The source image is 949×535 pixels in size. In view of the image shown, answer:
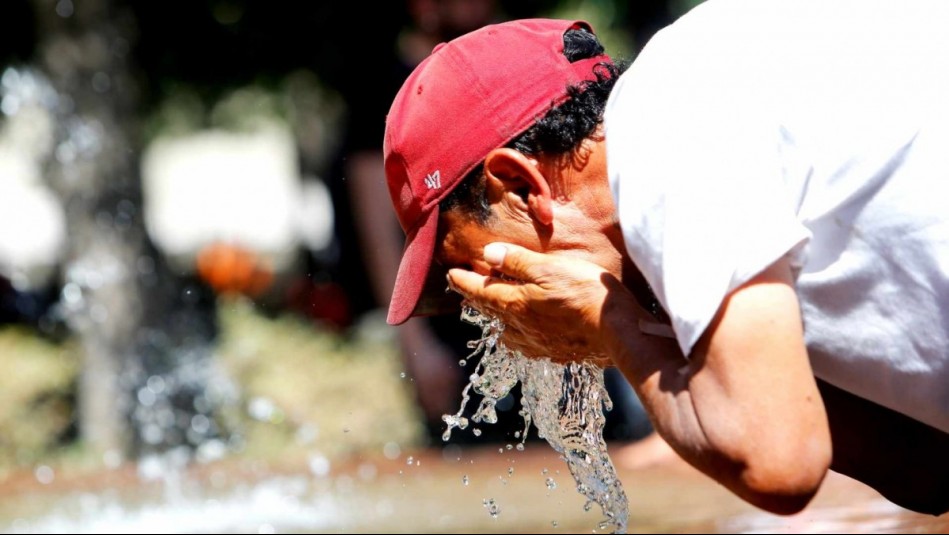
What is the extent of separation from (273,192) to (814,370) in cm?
1723

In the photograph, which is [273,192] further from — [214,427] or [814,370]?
[814,370]

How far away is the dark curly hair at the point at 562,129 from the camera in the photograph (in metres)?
2.39

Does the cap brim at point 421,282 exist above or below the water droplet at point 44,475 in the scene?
above

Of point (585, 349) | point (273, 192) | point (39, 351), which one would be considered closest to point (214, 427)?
point (39, 351)

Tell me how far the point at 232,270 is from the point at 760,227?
11.6 meters

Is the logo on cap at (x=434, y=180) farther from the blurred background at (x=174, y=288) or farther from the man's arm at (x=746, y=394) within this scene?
the blurred background at (x=174, y=288)

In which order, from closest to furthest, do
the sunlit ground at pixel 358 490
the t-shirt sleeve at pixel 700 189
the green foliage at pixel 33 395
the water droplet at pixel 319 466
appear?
1. the t-shirt sleeve at pixel 700 189
2. the sunlit ground at pixel 358 490
3. the water droplet at pixel 319 466
4. the green foliage at pixel 33 395

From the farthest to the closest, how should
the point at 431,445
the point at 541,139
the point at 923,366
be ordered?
1. the point at 431,445
2. the point at 541,139
3. the point at 923,366

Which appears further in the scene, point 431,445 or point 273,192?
point 273,192

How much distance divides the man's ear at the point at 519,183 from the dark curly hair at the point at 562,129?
0.03m

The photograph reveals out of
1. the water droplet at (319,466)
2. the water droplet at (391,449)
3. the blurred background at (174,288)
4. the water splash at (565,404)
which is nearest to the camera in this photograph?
the water splash at (565,404)

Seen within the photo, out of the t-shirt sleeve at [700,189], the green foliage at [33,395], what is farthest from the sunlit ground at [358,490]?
the t-shirt sleeve at [700,189]

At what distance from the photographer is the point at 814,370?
2.20 m

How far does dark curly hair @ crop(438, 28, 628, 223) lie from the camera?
2.39 meters
